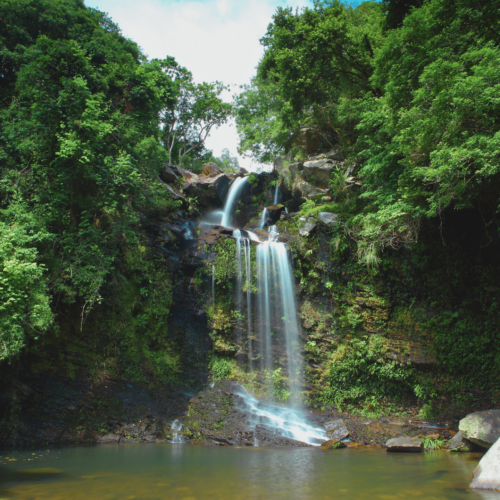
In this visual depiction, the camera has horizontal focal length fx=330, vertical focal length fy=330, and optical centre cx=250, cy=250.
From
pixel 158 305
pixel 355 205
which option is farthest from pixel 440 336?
pixel 158 305

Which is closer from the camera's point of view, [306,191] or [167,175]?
[306,191]

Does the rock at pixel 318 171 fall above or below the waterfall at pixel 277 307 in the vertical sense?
above

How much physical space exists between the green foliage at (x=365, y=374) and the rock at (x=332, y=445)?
1991mm

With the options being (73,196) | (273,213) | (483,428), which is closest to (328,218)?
(273,213)

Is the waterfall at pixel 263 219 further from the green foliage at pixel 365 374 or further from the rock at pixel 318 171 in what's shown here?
the green foliage at pixel 365 374

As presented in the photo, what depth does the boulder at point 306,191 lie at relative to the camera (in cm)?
1523

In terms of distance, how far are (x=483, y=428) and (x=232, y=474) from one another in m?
5.93

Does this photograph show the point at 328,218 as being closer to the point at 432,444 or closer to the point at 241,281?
the point at 241,281

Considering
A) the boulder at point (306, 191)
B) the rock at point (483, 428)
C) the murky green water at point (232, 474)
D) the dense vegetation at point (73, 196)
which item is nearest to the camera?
the murky green water at point (232, 474)

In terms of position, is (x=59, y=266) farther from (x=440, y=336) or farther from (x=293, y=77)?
(x=440, y=336)

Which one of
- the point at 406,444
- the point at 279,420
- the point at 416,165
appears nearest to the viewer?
the point at 406,444

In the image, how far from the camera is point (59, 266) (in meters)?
9.48

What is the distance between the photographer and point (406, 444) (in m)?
8.48

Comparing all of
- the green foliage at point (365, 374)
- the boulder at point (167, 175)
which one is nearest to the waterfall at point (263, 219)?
the boulder at point (167, 175)
